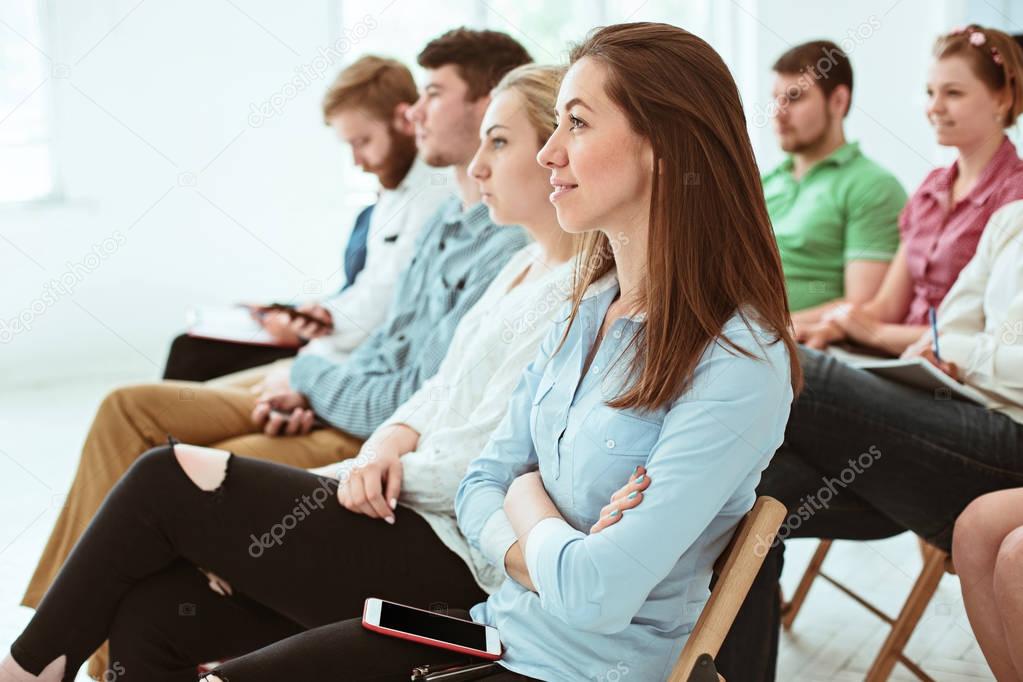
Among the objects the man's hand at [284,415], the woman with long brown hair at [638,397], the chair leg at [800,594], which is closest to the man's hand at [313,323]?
the man's hand at [284,415]

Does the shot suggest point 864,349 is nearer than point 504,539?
No

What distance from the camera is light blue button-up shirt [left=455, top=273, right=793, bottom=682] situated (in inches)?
43.4

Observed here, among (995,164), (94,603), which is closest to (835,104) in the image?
(995,164)

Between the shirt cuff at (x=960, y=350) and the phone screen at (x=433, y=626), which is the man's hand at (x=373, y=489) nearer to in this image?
the phone screen at (x=433, y=626)

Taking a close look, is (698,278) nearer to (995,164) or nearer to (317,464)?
(317,464)

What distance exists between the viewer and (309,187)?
6020 millimetres

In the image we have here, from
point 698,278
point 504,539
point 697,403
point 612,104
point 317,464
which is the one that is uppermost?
point 612,104

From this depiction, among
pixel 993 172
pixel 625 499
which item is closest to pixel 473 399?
pixel 625 499

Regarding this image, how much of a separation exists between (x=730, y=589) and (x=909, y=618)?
1.06 m

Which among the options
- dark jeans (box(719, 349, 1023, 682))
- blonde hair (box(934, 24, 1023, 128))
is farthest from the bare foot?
blonde hair (box(934, 24, 1023, 128))

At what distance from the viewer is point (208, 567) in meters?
1.54

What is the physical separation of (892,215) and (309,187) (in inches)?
157

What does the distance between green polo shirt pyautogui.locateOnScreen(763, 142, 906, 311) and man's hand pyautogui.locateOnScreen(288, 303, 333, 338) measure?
1.22 m

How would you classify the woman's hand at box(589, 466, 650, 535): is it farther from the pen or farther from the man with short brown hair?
the man with short brown hair
